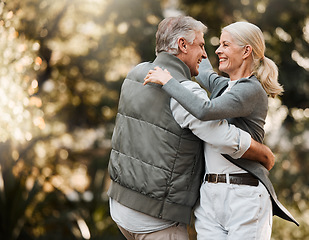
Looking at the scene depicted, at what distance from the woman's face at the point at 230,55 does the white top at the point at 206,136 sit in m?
0.29

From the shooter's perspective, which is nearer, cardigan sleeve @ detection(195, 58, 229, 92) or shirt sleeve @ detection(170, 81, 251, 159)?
shirt sleeve @ detection(170, 81, 251, 159)

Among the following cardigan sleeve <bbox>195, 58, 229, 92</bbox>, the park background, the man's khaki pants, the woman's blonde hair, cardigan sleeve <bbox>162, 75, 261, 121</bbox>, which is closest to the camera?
cardigan sleeve <bbox>162, 75, 261, 121</bbox>

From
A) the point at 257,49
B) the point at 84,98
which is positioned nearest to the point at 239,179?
the point at 257,49

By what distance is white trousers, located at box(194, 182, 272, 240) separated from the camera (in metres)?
2.01

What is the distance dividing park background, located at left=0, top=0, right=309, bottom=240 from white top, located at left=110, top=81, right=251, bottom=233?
265cm

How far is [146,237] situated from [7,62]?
305 cm

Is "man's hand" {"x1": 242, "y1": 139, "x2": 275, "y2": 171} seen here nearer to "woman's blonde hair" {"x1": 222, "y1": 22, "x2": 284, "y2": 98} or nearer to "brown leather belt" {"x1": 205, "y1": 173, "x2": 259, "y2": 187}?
"brown leather belt" {"x1": 205, "y1": 173, "x2": 259, "y2": 187}

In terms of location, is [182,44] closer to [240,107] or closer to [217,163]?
[240,107]

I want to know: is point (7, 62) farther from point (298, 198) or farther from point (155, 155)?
point (298, 198)

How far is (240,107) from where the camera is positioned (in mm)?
1966

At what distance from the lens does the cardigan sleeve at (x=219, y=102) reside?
6.17 feet

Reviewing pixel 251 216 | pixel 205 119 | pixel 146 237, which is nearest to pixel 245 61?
pixel 205 119

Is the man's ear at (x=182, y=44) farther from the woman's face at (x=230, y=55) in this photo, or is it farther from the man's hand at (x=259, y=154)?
the man's hand at (x=259, y=154)

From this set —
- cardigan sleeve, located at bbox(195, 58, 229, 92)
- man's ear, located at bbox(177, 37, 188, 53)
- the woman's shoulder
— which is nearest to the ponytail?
the woman's shoulder
